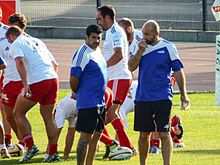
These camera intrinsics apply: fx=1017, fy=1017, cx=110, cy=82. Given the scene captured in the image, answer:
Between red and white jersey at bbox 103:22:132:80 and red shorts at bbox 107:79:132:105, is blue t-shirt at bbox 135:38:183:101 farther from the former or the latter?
red shorts at bbox 107:79:132:105

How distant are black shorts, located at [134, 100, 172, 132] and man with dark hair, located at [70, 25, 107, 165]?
0.54 m

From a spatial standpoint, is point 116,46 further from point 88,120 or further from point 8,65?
point 88,120

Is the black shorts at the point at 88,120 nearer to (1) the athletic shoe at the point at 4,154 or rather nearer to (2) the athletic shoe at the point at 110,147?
(2) the athletic shoe at the point at 110,147

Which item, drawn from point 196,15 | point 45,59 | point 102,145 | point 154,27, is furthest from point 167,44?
point 196,15

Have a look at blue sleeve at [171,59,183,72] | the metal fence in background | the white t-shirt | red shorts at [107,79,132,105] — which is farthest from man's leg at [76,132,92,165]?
the metal fence in background

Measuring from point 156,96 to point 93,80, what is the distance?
0.87 meters

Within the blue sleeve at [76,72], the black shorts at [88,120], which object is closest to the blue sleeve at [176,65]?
the black shorts at [88,120]

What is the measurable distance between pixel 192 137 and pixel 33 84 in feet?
12.3

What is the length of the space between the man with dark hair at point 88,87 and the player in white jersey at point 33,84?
1459 millimetres

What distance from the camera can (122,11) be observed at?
42500 millimetres

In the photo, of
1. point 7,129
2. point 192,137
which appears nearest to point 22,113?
point 7,129

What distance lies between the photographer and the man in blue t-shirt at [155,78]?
13.3 m

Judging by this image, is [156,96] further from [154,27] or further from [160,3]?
[160,3]

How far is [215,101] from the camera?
71.6 feet
